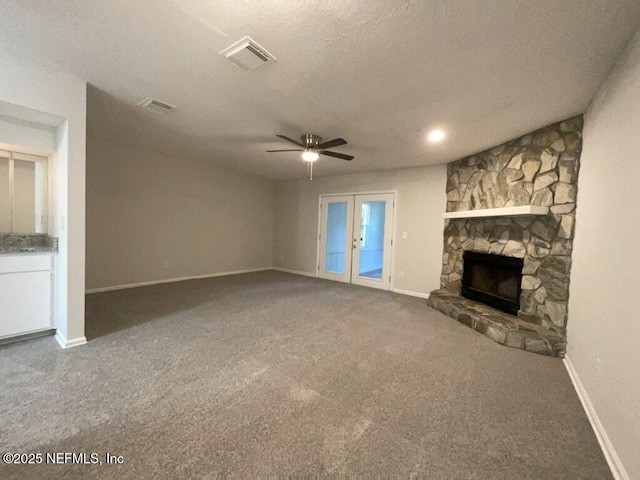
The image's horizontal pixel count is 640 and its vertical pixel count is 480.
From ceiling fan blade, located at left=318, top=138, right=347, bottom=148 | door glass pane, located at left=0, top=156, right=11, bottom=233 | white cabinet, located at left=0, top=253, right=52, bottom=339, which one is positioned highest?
ceiling fan blade, located at left=318, top=138, right=347, bottom=148

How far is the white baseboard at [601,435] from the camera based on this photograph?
1.38m

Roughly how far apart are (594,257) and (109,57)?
4259mm

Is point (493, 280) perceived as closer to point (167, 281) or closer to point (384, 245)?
point (384, 245)

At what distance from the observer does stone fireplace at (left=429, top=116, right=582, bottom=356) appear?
110 inches

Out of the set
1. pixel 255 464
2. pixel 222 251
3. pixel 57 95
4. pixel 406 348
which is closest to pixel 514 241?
pixel 406 348

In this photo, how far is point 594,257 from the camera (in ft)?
6.97

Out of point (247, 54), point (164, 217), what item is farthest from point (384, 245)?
point (164, 217)

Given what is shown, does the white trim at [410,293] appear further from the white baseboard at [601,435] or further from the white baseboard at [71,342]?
the white baseboard at [71,342]

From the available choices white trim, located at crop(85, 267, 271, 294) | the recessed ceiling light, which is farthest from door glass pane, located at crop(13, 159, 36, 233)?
the recessed ceiling light

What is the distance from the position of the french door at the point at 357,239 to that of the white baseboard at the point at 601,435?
3373mm

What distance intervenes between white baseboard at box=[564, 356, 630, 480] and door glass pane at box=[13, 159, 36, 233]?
5344mm

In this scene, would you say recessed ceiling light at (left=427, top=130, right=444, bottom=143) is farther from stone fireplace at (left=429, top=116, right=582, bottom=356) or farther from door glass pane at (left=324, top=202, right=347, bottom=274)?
door glass pane at (left=324, top=202, right=347, bottom=274)

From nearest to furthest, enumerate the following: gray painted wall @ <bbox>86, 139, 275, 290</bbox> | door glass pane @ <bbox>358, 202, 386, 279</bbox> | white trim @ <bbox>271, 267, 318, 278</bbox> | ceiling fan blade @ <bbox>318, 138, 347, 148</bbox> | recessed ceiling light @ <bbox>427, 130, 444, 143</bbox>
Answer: ceiling fan blade @ <bbox>318, 138, 347, 148</bbox> → recessed ceiling light @ <bbox>427, 130, 444, 143</bbox> → gray painted wall @ <bbox>86, 139, 275, 290</bbox> → door glass pane @ <bbox>358, 202, 386, 279</bbox> → white trim @ <bbox>271, 267, 318, 278</bbox>

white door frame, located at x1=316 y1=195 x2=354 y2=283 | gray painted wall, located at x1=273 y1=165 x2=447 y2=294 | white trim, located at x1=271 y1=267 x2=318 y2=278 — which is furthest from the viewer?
white trim, located at x1=271 y1=267 x2=318 y2=278
